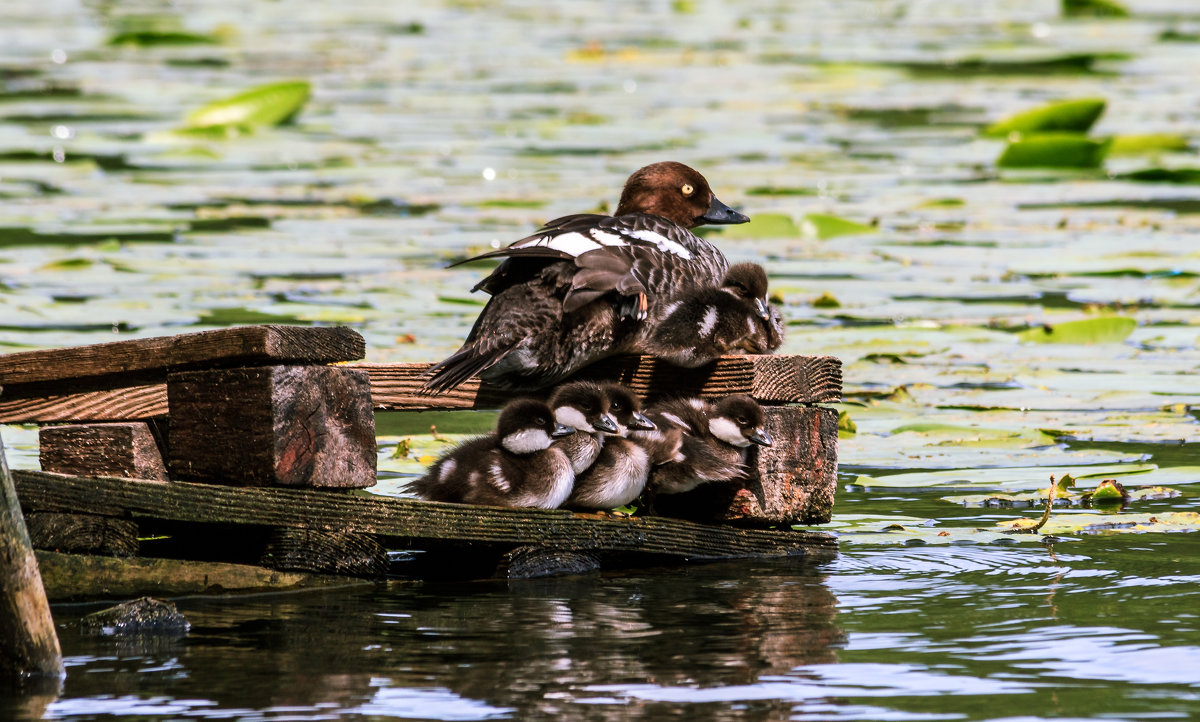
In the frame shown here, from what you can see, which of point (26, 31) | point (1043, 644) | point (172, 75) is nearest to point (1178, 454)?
point (1043, 644)

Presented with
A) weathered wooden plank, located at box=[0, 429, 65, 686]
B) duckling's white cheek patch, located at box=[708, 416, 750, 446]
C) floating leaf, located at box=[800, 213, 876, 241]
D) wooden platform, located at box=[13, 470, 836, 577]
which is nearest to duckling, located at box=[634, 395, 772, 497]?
duckling's white cheek patch, located at box=[708, 416, 750, 446]

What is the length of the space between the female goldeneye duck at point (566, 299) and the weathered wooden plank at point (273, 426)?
13.6 inches

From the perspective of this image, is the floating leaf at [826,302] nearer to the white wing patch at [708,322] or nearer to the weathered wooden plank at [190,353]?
the white wing patch at [708,322]

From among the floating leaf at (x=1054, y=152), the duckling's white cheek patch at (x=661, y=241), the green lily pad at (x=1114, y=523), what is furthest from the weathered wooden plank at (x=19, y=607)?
the floating leaf at (x=1054, y=152)

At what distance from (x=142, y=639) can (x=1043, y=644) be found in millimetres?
1729

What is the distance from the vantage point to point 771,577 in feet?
14.4

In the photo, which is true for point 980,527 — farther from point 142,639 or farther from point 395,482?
point 142,639

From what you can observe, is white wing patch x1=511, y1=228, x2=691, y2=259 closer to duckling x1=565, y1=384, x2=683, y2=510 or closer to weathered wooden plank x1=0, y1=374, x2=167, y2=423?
duckling x1=565, y1=384, x2=683, y2=510

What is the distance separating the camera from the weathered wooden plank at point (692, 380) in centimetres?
464

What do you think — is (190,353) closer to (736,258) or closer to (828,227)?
(736,258)

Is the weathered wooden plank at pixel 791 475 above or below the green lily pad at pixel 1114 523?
above

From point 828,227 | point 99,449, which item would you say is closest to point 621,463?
point 99,449

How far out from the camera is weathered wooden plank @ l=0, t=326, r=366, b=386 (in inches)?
160

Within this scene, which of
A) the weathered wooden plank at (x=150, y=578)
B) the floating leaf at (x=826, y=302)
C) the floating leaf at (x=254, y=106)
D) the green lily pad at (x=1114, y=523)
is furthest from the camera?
the floating leaf at (x=254, y=106)
